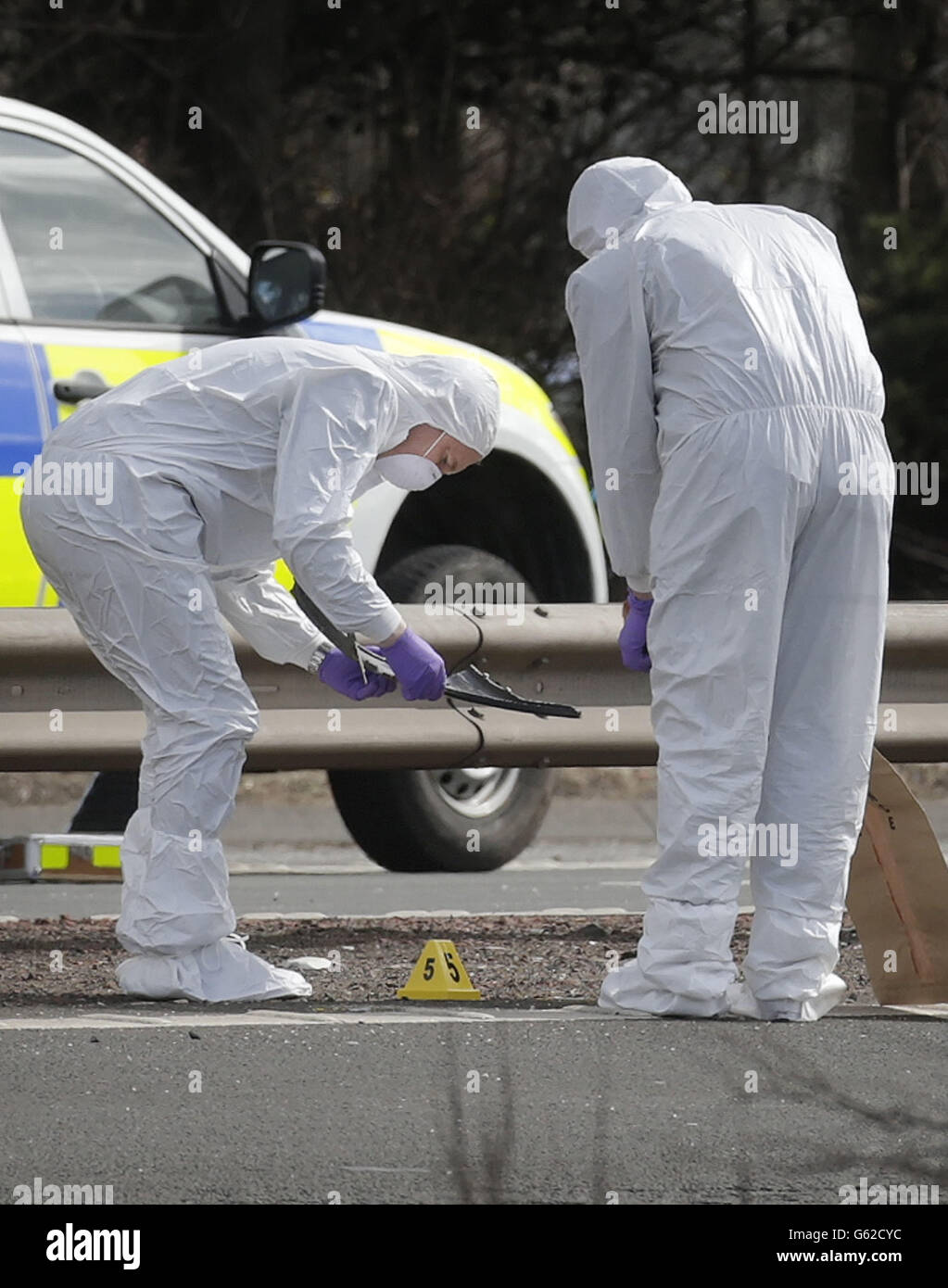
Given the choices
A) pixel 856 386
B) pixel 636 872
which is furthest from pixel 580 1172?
pixel 636 872

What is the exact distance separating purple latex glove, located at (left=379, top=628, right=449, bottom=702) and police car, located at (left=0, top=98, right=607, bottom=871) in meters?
1.64

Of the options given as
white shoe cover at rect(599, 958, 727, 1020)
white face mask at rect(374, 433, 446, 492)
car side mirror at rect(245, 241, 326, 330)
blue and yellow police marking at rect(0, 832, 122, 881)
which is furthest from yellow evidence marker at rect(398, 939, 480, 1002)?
car side mirror at rect(245, 241, 326, 330)

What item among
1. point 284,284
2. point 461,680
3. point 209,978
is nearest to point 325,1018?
point 209,978

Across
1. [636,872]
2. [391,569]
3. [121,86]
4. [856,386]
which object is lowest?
[636,872]

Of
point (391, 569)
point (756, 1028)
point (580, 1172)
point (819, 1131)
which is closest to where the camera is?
point (580, 1172)

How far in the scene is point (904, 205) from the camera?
17688 mm

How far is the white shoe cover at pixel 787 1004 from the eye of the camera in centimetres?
504

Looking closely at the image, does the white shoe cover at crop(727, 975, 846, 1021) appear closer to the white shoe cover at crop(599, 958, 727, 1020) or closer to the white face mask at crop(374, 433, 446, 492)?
the white shoe cover at crop(599, 958, 727, 1020)

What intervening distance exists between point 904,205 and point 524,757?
11395mm

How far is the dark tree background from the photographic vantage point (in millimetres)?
14961

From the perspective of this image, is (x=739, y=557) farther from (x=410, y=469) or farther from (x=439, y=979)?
(x=439, y=979)

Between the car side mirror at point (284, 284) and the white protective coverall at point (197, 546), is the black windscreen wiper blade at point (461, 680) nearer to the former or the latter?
the white protective coverall at point (197, 546)

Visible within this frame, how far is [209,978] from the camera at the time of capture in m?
5.34
